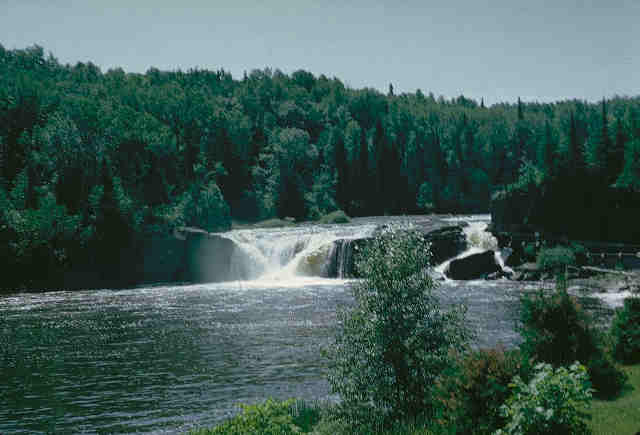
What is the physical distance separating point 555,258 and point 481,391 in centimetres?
4545

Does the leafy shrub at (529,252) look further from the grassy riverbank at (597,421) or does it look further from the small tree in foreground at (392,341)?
the small tree in foreground at (392,341)

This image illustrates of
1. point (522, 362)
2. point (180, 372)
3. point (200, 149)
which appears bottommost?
point (180, 372)

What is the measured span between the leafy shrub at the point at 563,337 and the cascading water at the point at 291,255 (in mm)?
37933

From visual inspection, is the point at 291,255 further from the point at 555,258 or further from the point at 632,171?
the point at 632,171

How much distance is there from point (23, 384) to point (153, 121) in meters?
62.2

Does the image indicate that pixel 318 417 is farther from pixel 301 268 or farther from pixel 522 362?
pixel 301 268

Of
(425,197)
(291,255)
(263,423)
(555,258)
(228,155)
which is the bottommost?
(555,258)

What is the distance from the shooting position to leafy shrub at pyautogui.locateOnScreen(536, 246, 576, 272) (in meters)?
51.9

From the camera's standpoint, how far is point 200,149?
106938 mm

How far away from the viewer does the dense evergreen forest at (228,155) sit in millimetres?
60469

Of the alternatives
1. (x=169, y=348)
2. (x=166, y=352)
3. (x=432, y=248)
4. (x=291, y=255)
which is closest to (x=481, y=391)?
(x=166, y=352)

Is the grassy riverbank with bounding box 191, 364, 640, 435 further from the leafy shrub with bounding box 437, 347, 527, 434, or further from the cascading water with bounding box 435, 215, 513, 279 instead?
the cascading water with bounding box 435, 215, 513, 279

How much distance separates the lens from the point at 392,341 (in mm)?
14688

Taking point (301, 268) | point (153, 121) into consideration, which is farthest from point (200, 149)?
point (301, 268)
